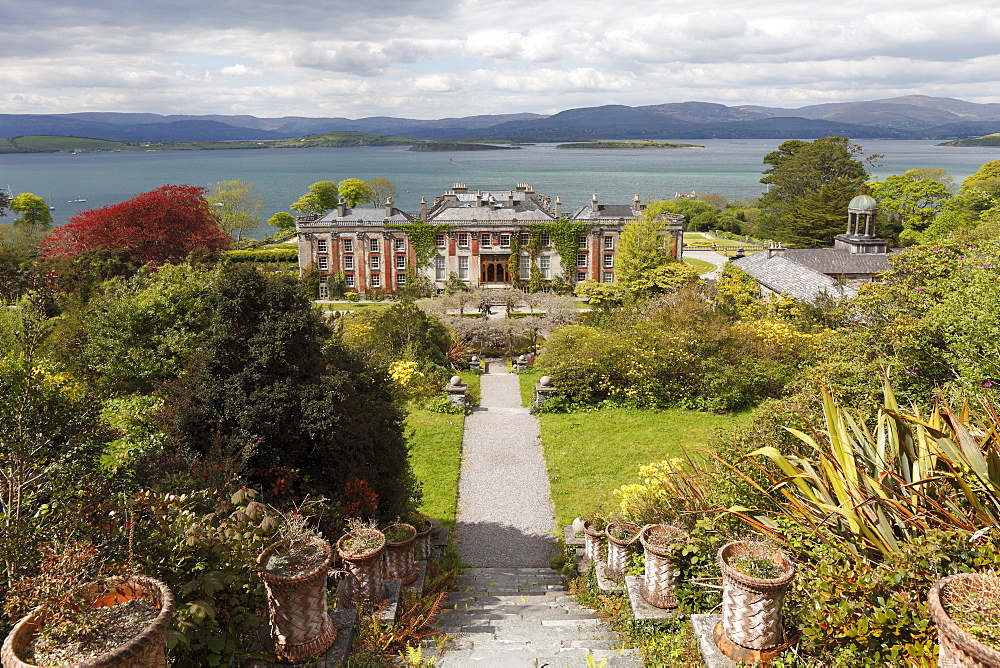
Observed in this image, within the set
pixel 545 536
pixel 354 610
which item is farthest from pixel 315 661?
pixel 545 536

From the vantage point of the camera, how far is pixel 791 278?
31297mm

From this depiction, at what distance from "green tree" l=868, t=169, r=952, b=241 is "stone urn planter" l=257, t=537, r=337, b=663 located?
2030 inches

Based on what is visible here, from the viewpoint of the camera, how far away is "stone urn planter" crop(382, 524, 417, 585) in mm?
7535

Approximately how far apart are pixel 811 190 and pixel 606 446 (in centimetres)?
5303

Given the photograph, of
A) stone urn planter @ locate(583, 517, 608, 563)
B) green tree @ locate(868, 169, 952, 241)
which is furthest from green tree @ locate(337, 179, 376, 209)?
stone urn planter @ locate(583, 517, 608, 563)

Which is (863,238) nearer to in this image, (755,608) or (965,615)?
(755,608)

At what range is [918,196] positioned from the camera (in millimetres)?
51625

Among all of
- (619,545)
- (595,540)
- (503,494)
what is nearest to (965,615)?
(619,545)

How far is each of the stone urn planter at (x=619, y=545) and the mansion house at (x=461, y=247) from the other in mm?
35945

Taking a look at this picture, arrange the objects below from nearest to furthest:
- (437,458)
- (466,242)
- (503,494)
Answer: (503,494)
(437,458)
(466,242)

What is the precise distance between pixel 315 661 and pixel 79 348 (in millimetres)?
13089

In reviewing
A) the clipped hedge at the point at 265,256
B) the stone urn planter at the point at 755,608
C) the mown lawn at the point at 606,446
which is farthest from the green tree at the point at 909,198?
the stone urn planter at the point at 755,608

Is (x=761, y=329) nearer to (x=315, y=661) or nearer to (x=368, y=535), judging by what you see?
(x=368, y=535)

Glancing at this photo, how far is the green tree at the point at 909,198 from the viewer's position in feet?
163
